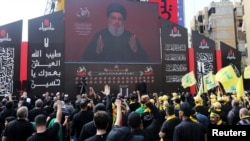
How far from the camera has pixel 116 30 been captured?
19.7 meters

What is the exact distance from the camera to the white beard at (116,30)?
64.3 feet

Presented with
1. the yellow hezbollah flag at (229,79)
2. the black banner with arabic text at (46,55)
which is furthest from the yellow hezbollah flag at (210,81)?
the black banner with arabic text at (46,55)

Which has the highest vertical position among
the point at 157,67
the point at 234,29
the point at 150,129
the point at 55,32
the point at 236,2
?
the point at 236,2

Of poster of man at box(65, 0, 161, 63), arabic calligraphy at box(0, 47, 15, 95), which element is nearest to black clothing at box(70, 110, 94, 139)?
arabic calligraphy at box(0, 47, 15, 95)

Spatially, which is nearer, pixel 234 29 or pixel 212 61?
pixel 212 61

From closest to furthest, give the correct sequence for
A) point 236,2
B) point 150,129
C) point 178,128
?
point 178,128 < point 150,129 < point 236,2

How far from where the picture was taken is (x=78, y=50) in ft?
61.0

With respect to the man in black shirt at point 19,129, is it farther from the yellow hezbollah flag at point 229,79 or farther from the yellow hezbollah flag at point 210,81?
the yellow hezbollah flag at point 210,81

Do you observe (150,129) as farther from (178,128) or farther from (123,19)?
(123,19)

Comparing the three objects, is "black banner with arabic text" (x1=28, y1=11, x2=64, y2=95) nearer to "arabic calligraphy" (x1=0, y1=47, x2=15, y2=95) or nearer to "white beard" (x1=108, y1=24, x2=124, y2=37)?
"arabic calligraphy" (x1=0, y1=47, x2=15, y2=95)

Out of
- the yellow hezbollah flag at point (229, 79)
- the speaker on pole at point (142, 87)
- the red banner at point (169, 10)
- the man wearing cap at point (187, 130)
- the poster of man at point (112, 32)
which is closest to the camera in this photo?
the man wearing cap at point (187, 130)

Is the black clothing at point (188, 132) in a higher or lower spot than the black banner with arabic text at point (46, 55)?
lower

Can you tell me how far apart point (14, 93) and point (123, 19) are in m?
8.29

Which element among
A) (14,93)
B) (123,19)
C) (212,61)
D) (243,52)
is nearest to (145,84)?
(123,19)
